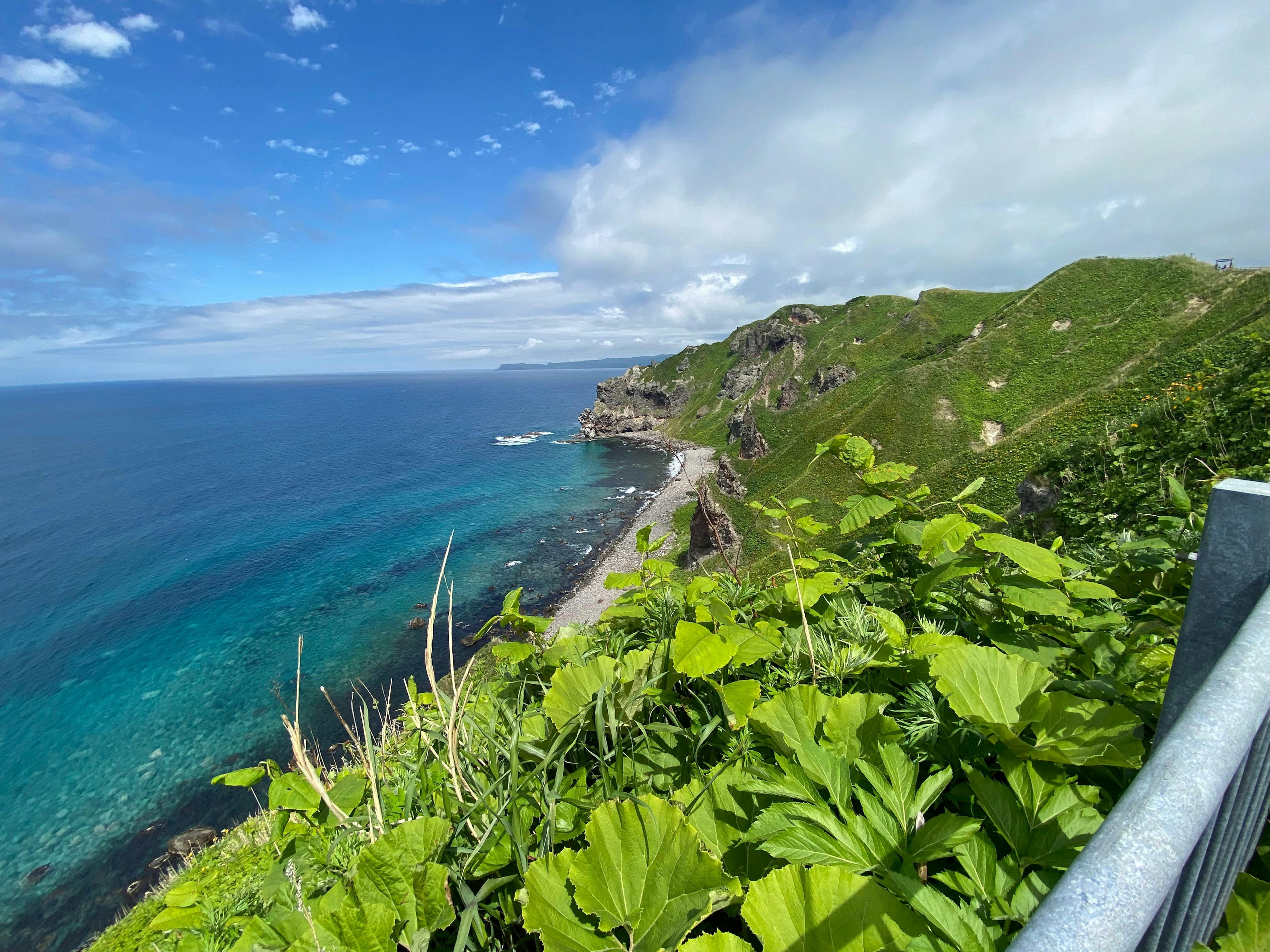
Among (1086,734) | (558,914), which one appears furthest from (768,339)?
(558,914)

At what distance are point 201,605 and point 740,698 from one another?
67289 millimetres

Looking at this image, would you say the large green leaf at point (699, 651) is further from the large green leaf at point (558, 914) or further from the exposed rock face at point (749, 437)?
the exposed rock face at point (749, 437)

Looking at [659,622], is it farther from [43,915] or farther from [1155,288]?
[1155,288]

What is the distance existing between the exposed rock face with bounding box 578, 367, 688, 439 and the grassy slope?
62480 millimetres

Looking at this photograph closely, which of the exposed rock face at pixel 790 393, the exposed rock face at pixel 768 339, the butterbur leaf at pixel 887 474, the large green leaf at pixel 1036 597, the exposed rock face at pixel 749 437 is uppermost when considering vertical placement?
the exposed rock face at pixel 768 339

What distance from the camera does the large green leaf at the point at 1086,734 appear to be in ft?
6.17

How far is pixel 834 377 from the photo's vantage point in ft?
288

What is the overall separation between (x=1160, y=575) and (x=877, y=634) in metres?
1.84

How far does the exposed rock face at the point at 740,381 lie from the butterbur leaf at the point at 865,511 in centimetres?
12206

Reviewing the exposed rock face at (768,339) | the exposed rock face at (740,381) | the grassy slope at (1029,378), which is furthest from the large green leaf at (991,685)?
the exposed rock face at (768,339)

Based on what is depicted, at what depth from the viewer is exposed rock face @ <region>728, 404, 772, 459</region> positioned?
71188 millimetres

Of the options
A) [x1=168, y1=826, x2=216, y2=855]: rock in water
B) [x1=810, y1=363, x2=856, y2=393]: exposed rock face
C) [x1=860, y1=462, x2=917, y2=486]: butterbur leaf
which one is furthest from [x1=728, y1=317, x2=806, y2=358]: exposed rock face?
[x1=860, y1=462, x2=917, y2=486]: butterbur leaf

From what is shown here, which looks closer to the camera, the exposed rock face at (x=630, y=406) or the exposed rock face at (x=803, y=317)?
the exposed rock face at (x=803, y=317)

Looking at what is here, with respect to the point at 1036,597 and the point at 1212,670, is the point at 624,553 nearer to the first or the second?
the point at 1036,597
